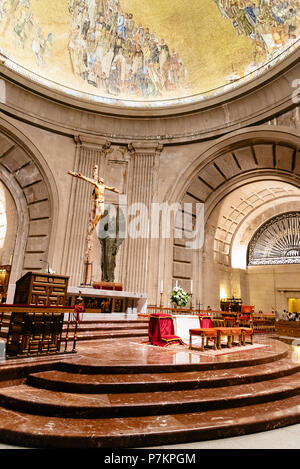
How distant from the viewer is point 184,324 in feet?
23.1

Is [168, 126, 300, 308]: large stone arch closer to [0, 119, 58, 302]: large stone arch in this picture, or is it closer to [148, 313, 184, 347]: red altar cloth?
[0, 119, 58, 302]: large stone arch

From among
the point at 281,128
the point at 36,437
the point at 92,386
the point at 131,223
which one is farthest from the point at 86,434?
the point at 281,128

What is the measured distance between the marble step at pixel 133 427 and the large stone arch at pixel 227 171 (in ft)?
31.7

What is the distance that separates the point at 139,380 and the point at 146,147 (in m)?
11.9

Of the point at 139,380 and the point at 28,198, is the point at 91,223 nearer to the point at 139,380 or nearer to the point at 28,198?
the point at 139,380

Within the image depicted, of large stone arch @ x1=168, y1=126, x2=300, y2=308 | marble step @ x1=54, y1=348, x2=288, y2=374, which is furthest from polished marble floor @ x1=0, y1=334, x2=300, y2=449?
large stone arch @ x1=168, y1=126, x2=300, y2=308

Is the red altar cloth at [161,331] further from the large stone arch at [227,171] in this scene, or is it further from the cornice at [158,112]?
the cornice at [158,112]

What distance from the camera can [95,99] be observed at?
14.2 m

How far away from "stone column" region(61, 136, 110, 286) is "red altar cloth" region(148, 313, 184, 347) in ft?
20.1
